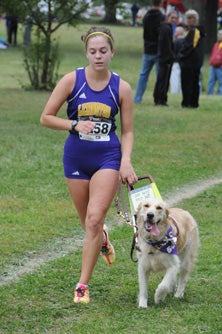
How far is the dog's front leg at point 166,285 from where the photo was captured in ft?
21.2

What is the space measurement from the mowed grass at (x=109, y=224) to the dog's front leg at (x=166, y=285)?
0.09m

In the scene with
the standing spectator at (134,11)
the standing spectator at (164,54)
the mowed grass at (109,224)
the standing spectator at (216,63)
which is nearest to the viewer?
the mowed grass at (109,224)

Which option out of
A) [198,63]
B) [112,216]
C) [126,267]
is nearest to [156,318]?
[126,267]

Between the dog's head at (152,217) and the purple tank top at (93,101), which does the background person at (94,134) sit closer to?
the purple tank top at (93,101)

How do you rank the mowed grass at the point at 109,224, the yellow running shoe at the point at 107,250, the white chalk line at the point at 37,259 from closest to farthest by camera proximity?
the mowed grass at the point at 109,224 → the yellow running shoe at the point at 107,250 → the white chalk line at the point at 37,259

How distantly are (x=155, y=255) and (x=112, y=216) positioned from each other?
3.78 metres

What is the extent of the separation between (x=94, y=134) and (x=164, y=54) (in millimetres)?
14773

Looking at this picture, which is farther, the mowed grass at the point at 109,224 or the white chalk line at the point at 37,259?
the white chalk line at the point at 37,259

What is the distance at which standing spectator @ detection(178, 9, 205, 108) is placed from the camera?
20469 millimetres

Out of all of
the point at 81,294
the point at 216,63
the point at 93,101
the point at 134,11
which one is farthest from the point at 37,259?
the point at 134,11

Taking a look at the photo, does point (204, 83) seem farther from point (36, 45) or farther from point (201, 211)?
point (201, 211)

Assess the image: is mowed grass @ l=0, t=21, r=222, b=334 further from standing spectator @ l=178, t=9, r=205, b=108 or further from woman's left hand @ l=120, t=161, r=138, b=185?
woman's left hand @ l=120, t=161, r=138, b=185

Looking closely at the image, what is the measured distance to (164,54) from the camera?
829 inches

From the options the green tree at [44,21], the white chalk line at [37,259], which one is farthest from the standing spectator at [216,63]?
the white chalk line at [37,259]
